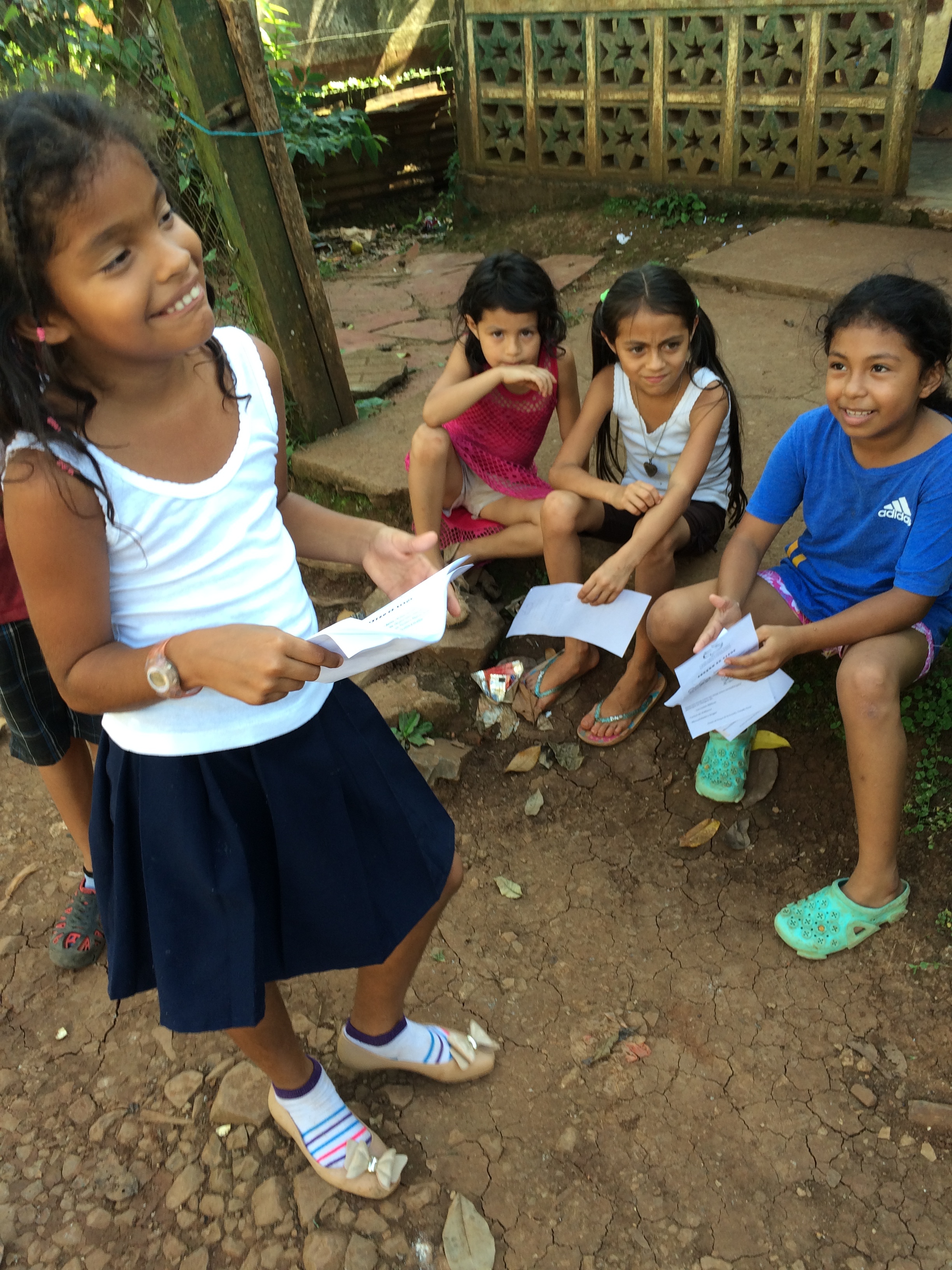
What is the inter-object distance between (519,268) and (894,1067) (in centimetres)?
203

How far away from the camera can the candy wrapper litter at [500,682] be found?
108 inches

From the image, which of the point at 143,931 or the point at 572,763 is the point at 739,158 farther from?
the point at 143,931

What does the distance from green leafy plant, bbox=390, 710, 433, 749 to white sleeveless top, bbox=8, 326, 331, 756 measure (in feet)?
4.42

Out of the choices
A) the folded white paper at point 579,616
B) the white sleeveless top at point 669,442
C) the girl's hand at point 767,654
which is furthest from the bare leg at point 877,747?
the white sleeveless top at point 669,442

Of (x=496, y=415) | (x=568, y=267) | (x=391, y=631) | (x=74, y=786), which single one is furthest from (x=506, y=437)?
(x=568, y=267)

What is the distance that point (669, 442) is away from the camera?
2.50 metres

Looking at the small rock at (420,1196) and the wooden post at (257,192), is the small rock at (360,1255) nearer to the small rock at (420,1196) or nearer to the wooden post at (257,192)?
the small rock at (420,1196)

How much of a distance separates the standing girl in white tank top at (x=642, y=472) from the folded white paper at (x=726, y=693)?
382 mm

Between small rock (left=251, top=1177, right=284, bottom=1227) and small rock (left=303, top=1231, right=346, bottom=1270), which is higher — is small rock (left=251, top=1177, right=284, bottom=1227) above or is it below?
below

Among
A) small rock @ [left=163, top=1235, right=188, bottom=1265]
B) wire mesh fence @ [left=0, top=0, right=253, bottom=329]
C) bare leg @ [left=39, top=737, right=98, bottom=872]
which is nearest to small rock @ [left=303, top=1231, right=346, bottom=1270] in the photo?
small rock @ [left=163, top=1235, right=188, bottom=1265]

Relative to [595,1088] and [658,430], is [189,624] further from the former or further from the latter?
[658,430]

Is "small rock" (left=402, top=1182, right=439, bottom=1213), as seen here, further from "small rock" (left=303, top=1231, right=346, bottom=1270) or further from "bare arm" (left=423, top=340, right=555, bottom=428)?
"bare arm" (left=423, top=340, right=555, bottom=428)

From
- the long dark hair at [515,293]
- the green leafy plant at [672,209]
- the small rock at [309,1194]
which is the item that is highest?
the long dark hair at [515,293]

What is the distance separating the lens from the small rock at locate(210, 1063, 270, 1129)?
1846 mm
